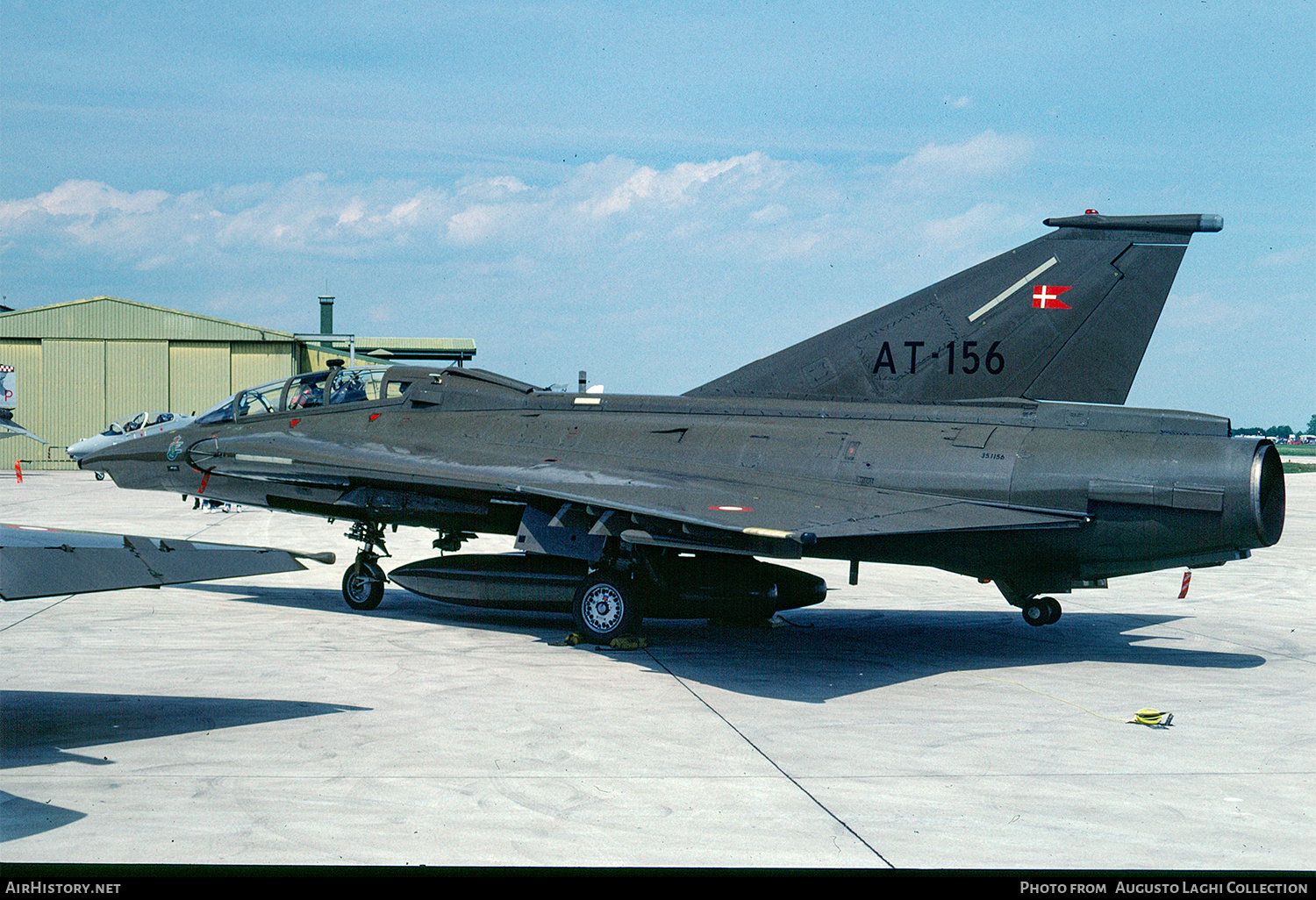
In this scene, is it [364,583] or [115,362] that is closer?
[364,583]

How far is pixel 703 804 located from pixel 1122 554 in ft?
19.6

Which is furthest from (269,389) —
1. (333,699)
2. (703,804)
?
(703,804)

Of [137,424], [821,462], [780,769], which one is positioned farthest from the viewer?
[137,424]

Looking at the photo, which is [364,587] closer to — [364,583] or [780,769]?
[364,583]

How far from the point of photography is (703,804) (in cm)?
582

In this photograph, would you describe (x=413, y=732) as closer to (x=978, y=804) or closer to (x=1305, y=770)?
(x=978, y=804)

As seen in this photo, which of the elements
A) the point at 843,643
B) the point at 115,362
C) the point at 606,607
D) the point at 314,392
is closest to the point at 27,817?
the point at 606,607

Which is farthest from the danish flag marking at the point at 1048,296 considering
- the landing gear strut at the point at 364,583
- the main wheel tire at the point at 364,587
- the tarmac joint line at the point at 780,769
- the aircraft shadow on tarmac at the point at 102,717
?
the main wheel tire at the point at 364,587

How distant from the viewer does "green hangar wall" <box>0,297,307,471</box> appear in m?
44.7

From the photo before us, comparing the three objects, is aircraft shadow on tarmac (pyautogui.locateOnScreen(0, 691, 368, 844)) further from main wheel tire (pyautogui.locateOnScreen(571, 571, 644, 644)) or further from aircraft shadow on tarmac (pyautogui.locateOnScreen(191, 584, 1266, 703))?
aircraft shadow on tarmac (pyautogui.locateOnScreen(191, 584, 1266, 703))

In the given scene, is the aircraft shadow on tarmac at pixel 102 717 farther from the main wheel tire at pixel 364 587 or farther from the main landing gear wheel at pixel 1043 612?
the main landing gear wheel at pixel 1043 612

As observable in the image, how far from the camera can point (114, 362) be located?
4550 cm

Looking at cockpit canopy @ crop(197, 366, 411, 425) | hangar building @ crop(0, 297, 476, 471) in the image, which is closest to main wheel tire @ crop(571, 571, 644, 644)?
cockpit canopy @ crop(197, 366, 411, 425)

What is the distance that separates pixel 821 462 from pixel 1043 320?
2931 millimetres
